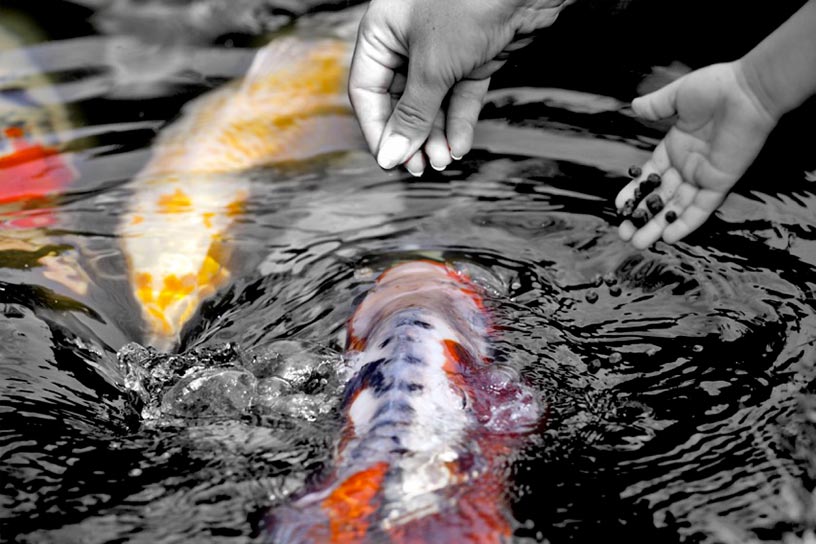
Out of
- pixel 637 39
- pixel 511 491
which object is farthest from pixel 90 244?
pixel 637 39

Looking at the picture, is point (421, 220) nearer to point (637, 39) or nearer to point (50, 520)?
point (637, 39)

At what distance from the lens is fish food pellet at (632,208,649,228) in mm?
2857

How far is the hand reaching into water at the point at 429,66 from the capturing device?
101 inches

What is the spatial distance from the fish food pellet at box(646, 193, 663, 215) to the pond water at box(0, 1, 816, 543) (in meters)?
0.32

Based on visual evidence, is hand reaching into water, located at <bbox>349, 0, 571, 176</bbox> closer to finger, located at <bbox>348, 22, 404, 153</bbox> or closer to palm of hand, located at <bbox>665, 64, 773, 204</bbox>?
finger, located at <bbox>348, 22, 404, 153</bbox>

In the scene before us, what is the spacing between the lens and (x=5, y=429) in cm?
234

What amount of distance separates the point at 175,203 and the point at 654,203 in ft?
Answer: 6.43

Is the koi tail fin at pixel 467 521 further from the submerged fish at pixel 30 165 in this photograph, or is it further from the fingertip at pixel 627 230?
the submerged fish at pixel 30 165

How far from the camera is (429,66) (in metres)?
2.53

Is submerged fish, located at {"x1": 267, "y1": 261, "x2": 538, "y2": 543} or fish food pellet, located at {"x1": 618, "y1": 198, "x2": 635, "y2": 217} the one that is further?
fish food pellet, located at {"x1": 618, "y1": 198, "x2": 635, "y2": 217}

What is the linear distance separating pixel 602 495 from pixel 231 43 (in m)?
3.40

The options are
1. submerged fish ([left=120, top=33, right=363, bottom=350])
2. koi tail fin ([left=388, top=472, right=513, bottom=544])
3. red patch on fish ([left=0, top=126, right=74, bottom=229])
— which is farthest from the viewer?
red patch on fish ([left=0, top=126, right=74, bottom=229])

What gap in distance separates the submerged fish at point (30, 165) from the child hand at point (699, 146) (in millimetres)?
2002

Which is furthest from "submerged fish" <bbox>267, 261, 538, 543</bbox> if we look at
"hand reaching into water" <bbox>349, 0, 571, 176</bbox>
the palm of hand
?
the palm of hand
